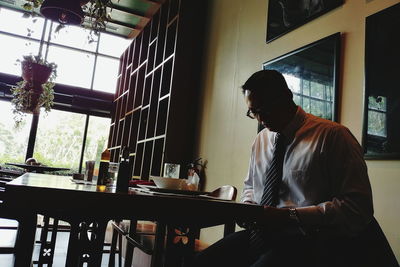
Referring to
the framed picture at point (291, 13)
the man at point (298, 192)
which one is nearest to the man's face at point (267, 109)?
the man at point (298, 192)

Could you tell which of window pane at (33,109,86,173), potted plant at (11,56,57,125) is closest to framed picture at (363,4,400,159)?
potted plant at (11,56,57,125)

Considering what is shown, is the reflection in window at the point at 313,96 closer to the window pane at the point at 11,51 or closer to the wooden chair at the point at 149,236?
the wooden chair at the point at 149,236

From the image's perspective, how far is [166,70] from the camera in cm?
498

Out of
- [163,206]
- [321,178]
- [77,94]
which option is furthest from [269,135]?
[77,94]

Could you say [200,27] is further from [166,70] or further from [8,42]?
[8,42]

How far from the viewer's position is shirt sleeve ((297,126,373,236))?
1172 mm

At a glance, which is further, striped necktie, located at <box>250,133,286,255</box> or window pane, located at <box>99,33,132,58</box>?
window pane, located at <box>99,33,132,58</box>

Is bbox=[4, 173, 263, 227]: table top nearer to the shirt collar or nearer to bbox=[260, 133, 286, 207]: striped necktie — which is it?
bbox=[260, 133, 286, 207]: striped necktie

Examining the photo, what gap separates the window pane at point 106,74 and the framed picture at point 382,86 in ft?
24.1

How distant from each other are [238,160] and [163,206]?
92.0 inches

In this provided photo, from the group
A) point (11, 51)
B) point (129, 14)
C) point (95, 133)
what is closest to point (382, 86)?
point (129, 14)

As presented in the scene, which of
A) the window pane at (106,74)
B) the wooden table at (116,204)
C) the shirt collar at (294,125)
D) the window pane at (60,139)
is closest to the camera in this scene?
the wooden table at (116,204)

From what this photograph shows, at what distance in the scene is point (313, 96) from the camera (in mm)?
2461

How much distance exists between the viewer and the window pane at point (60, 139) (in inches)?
306
